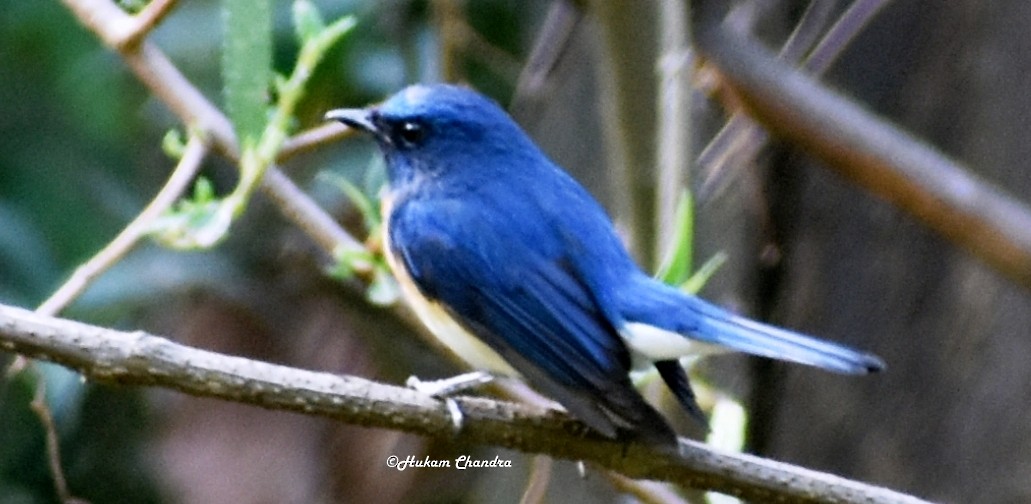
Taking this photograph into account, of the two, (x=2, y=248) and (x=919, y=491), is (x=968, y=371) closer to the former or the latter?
(x=919, y=491)

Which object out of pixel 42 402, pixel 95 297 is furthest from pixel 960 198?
pixel 95 297

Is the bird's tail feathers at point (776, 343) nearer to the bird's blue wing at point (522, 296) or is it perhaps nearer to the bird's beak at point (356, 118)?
the bird's blue wing at point (522, 296)

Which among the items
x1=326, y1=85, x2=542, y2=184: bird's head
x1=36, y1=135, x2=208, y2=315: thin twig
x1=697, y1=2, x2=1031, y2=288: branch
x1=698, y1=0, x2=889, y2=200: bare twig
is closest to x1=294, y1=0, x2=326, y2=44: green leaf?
x1=326, y1=85, x2=542, y2=184: bird's head

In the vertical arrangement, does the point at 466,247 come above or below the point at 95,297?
above

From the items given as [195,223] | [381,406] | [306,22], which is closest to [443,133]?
[306,22]

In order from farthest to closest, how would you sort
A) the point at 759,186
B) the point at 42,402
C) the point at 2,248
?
the point at 759,186
the point at 2,248
the point at 42,402

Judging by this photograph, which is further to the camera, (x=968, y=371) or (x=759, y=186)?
(x=759, y=186)

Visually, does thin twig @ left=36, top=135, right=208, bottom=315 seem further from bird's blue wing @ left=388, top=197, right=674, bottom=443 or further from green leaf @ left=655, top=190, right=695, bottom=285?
green leaf @ left=655, top=190, right=695, bottom=285
